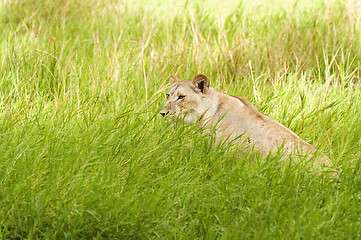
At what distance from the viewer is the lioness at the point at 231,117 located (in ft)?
12.9

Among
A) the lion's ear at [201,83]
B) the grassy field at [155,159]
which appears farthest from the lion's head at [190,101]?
the grassy field at [155,159]

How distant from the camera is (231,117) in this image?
420cm

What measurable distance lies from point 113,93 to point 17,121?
3.96ft

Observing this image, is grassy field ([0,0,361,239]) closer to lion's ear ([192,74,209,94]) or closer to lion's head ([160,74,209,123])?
lion's head ([160,74,209,123])

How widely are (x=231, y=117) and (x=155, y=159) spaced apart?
82 centimetres

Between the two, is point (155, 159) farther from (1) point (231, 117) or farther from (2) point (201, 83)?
(2) point (201, 83)

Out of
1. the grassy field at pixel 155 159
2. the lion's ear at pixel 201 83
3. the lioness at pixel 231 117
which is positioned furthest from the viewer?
the lion's ear at pixel 201 83

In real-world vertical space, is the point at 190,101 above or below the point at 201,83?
below

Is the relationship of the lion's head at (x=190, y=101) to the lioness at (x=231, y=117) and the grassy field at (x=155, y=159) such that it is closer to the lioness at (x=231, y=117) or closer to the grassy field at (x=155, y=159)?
the lioness at (x=231, y=117)

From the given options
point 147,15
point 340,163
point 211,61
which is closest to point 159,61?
point 211,61

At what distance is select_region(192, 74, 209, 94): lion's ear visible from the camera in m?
4.34

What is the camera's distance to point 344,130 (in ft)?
14.9

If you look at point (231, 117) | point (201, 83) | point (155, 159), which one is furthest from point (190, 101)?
point (155, 159)

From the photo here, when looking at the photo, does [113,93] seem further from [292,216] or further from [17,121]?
[292,216]
